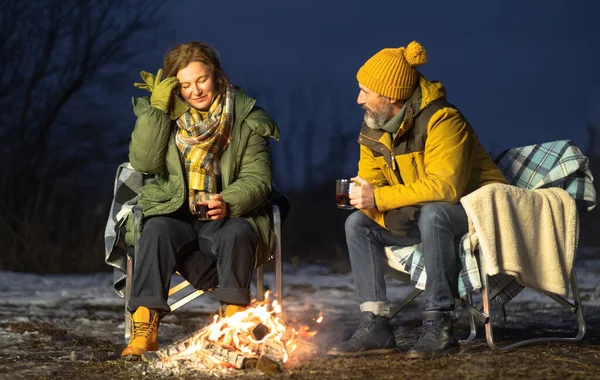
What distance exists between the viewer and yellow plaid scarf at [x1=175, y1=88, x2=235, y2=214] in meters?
4.07

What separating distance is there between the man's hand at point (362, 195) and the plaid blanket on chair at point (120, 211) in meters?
1.03

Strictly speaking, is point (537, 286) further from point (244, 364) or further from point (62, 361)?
point (62, 361)

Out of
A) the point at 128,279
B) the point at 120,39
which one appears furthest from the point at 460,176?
the point at 120,39

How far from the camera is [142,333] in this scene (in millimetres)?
3766

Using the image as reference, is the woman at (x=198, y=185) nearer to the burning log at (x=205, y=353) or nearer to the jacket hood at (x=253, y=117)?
the jacket hood at (x=253, y=117)

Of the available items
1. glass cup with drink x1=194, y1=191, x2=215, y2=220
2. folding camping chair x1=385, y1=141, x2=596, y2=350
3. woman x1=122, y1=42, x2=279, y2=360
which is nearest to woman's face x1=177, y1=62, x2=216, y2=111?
woman x1=122, y1=42, x2=279, y2=360

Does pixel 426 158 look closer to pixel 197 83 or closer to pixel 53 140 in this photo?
pixel 197 83

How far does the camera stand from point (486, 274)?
3.76 meters

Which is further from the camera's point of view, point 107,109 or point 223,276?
point 107,109

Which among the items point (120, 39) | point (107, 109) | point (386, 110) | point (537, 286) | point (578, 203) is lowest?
point (537, 286)

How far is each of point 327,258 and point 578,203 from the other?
218 inches

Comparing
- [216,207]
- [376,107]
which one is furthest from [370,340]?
[376,107]

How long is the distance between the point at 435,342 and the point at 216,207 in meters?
1.09

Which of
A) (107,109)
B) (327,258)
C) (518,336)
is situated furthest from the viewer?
(107,109)
